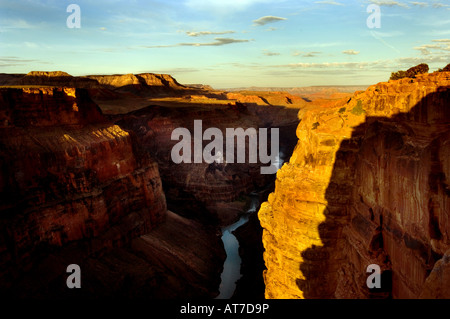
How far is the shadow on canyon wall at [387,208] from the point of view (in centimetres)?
773

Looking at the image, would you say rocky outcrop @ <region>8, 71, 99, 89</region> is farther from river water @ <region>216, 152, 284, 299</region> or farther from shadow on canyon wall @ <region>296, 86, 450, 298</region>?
shadow on canyon wall @ <region>296, 86, 450, 298</region>

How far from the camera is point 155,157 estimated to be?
5362cm

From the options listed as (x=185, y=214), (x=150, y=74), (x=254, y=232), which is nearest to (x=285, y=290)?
(x=254, y=232)

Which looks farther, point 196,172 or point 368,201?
point 196,172

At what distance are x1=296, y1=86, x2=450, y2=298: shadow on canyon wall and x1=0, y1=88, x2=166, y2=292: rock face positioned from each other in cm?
1771

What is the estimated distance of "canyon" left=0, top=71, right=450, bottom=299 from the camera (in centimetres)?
845

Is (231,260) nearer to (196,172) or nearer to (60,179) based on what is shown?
(196,172)

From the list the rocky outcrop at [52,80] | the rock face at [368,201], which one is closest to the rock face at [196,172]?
the rocky outcrop at [52,80]

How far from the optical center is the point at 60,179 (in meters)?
24.7

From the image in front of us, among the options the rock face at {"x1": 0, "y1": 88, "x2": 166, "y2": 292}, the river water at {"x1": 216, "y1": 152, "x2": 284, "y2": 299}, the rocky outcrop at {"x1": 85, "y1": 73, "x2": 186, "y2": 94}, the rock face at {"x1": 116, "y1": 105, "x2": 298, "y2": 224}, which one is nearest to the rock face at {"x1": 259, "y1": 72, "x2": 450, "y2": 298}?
the rock face at {"x1": 0, "y1": 88, "x2": 166, "y2": 292}

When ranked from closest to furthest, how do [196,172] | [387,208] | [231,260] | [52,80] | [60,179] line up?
1. [387,208]
2. [60,179]
3. [231,260]
4. [196,172]
5. [52,80]

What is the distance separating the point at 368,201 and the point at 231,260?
27.5 meters

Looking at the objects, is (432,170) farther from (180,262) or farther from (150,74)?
(150,74)

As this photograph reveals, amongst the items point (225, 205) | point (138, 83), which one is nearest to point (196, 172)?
point (225, 205)
